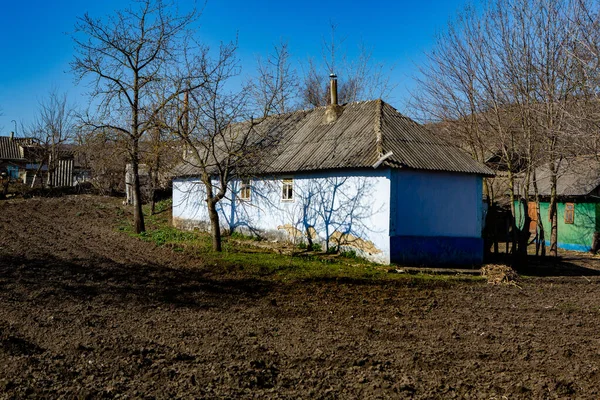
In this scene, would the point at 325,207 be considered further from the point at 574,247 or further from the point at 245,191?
the point at 574,247

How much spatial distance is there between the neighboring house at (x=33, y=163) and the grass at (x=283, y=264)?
1852 centimetres

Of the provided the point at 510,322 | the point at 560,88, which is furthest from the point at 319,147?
the point at 510,322

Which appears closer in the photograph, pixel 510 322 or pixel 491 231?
pixel 510 322

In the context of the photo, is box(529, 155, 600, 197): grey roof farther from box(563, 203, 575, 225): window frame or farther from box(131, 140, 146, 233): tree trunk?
box(131, 140, 146, 233): tree trunk

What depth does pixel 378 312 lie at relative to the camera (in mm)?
9352

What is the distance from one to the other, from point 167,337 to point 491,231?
13415 millimetres

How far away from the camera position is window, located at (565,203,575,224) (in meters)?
24.9

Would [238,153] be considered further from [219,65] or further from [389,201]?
[389,201]

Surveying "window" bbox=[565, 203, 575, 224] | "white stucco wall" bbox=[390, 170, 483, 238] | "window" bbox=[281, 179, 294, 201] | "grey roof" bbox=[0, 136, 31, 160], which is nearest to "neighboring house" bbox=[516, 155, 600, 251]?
"window" bbox=[565, 203, 575, 224]

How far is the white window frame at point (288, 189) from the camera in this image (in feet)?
55.5

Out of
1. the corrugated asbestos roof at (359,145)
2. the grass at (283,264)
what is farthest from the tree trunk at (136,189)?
the corrugated asbestos roof at (359,145)

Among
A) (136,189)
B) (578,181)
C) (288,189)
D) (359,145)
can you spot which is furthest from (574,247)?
(136,189)

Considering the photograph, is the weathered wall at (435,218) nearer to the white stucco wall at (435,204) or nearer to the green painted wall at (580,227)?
the white stucco wall at (435,204)

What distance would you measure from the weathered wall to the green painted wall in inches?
382
